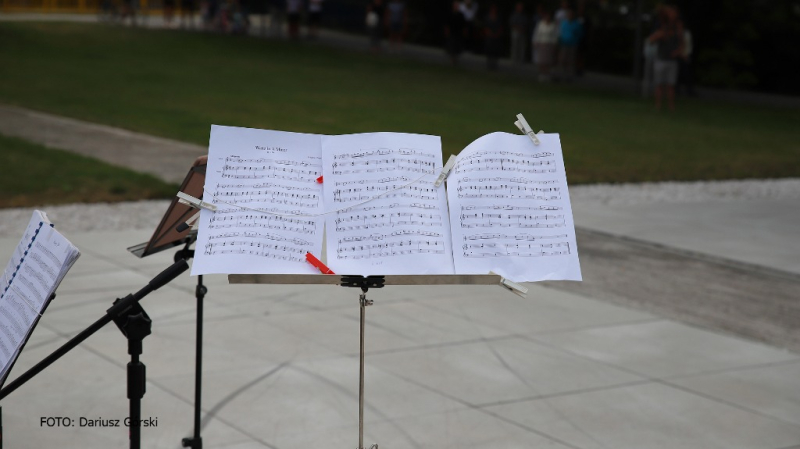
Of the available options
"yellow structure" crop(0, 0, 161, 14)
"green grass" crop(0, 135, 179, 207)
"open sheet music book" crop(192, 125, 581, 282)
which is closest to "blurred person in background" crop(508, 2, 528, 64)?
"green grass" crop(0, 135, 179, 207)

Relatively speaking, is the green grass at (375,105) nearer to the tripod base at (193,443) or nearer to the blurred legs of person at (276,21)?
the blurred legs of person at (276,21)

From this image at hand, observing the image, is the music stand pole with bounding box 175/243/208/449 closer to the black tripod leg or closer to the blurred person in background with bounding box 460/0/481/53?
the black tripod leg

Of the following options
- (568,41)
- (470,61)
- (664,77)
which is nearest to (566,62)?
(568,41)

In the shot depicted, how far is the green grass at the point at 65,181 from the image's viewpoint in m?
11.6

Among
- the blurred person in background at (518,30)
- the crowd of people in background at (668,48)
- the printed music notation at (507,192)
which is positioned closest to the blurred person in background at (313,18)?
the blurred person in background at (518,30)

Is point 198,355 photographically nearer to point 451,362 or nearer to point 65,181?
point 451,362

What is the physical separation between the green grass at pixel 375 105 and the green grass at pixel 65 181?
2786 millimetres

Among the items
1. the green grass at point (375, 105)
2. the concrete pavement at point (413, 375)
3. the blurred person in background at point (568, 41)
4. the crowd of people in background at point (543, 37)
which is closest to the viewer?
the concrete pavement at point (413, 375)

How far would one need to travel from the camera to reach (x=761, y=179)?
14.8 meters

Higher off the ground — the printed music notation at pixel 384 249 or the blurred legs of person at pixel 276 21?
the blurred legs of person at pixel 276 21

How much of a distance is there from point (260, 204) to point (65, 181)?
31.0ft

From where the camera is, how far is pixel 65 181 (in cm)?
1241

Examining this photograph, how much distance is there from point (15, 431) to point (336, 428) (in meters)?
1.59

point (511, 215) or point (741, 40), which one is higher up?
point (741, 40)
